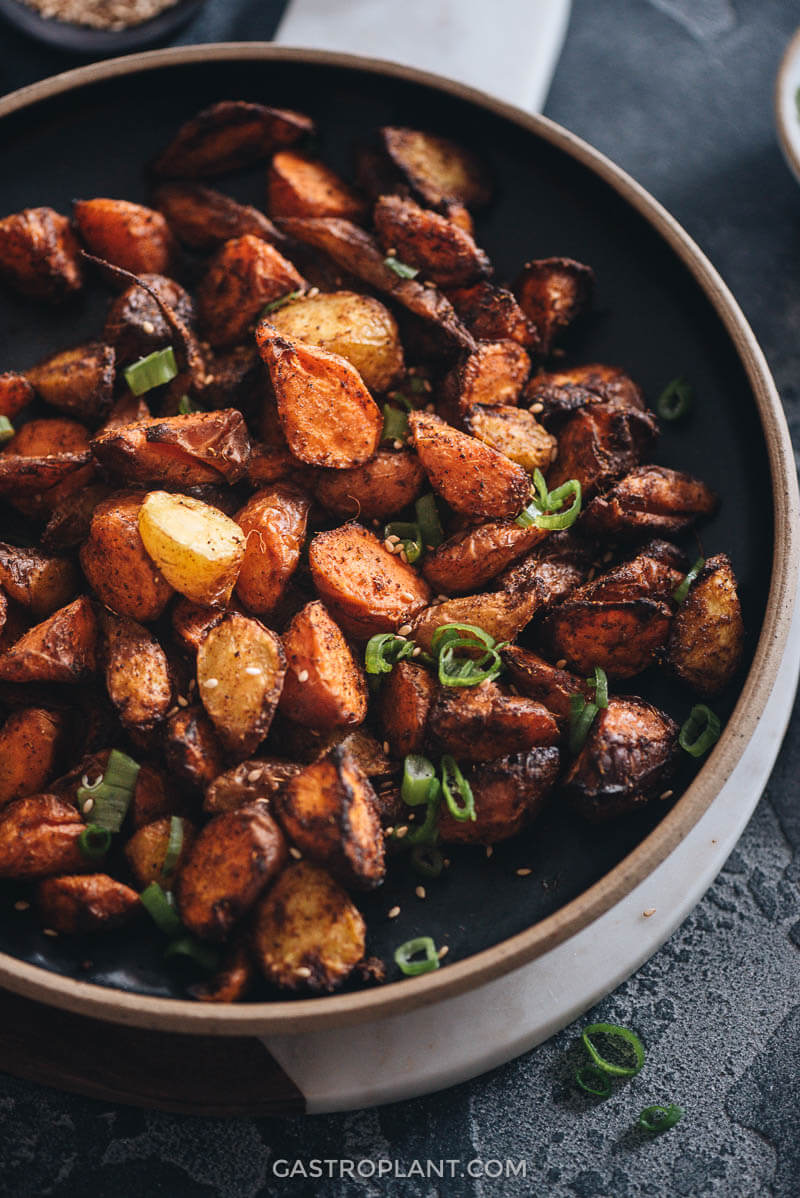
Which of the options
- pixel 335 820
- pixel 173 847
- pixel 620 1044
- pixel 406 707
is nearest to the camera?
pixel 335 820

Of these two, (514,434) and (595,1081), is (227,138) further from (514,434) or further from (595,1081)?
(595,1081)

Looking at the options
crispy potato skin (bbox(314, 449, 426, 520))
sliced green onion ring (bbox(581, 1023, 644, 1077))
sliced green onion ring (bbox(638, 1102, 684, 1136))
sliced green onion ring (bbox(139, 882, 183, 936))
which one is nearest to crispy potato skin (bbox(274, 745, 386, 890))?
sliced green onion ring (bbox(139, 882, 183, 936))

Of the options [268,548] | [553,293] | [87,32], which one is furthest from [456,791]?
[87,32]

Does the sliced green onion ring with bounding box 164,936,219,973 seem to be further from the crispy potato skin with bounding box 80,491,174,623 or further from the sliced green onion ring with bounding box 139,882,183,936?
the crispy potato skin with bounding box 80,491,174,623

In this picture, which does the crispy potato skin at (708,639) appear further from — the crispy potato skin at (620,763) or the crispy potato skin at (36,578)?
the crispy potato skin at (36,578)

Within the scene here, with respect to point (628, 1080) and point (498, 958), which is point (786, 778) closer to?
point (628, 1080)
